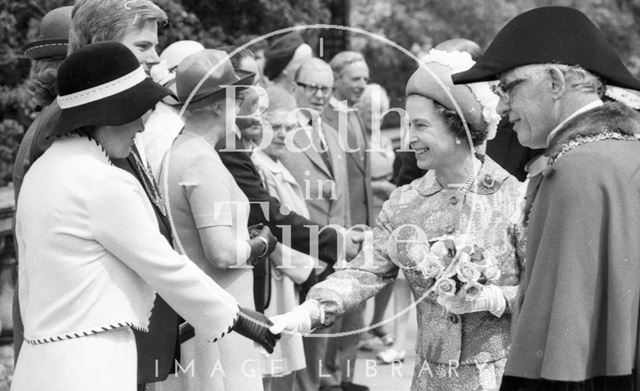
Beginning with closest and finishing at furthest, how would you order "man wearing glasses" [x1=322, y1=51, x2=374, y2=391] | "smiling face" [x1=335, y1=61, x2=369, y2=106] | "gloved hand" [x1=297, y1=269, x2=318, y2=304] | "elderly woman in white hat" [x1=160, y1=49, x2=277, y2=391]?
1. "elderly woman in white hat" [x1=160, y1=49, x2=277, y2=391]
2. "gloved hand" [x1=297, y1=269, x2=318, y2=304]
3. "man wearing glasses" [x1=322, y1=51, x2=374, y2=391]
4. "smiling face" [x1=335, y1=61, x2=369, y2=106]

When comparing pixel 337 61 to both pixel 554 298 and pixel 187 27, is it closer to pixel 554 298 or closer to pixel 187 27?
pixel 187 27

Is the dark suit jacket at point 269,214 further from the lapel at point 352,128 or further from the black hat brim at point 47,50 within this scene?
the lapel at point 352,128

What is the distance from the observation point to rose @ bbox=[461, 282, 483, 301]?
14.3ft

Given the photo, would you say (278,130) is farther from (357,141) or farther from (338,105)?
(338,105)

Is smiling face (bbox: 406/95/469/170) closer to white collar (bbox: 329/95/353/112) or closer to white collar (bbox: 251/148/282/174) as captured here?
white collar (bbox: 251/148/282/174)

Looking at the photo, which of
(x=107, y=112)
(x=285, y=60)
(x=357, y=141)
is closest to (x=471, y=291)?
(x=107, y=112)

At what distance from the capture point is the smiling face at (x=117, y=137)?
4250 mm

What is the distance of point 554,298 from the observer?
354 centimetres

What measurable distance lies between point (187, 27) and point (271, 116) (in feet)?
8.18

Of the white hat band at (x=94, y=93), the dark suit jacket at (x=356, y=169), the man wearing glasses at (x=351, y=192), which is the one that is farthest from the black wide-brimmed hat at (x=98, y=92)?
the dark suit jacket at (x=356, y=169)

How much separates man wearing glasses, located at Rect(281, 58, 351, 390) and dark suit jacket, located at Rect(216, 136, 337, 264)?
90 centimetres

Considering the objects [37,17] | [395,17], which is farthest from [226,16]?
[395,17]

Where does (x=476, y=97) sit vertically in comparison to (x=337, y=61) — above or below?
above

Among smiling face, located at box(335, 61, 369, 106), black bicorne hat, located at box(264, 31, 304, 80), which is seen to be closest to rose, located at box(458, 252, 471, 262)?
black bicorne hat, located at box(264, 31, 304, 80)
